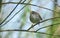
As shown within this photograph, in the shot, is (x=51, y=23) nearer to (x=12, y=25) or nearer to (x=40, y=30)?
(x=40, y=30)

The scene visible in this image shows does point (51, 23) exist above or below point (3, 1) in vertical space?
below

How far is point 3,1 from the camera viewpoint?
94 centimetres

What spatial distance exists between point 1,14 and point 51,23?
264 millimetres

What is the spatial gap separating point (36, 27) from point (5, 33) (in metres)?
0.16

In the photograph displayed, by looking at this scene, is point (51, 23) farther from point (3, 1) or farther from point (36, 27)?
point (3, 1)

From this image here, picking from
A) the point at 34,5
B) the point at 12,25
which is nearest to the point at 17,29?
the point at 12,25

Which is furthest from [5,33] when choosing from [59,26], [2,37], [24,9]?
[59,26]

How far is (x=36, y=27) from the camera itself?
36.2 inches

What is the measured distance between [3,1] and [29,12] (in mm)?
149

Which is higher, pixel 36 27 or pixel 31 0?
pixel 31 0

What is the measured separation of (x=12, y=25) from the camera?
904mm

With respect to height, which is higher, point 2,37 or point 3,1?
point 3,1

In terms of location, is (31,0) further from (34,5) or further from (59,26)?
(59,26)

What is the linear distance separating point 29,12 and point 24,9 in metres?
0.03
